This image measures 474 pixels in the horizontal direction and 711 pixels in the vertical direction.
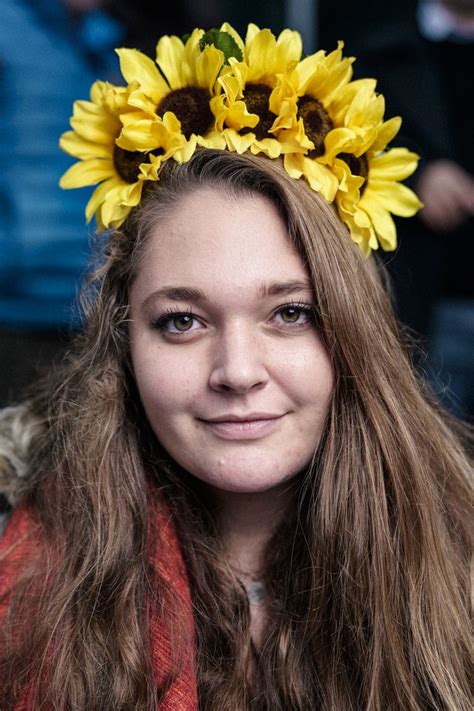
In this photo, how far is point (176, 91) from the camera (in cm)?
205

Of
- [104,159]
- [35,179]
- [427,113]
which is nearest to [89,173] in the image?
[104,159]

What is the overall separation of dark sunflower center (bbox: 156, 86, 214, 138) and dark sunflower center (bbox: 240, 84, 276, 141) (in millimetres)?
85

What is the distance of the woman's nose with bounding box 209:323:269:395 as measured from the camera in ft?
5.93

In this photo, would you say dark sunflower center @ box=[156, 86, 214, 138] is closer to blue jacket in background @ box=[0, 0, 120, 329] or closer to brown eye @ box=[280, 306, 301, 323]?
brown eye @ box=[280, 306, 301, 323]

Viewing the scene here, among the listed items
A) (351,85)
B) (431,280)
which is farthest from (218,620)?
(431,280)

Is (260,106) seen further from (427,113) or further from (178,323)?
(427,113)

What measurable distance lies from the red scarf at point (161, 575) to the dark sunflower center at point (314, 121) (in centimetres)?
86

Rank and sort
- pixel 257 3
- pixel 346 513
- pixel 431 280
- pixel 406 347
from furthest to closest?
pixel 257 3 < pixel 431 280 < pixel 406 347 < pixel 346 513

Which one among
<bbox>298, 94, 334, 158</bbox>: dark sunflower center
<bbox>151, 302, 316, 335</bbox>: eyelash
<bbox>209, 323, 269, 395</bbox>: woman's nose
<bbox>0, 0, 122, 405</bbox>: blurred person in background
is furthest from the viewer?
<bbox>0, 0, 122, 405</bbox>: blurred person in background

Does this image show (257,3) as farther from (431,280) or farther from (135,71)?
(135,71)

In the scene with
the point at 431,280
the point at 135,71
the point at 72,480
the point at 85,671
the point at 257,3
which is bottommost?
the point at 85,671

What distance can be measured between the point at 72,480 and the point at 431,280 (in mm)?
1440

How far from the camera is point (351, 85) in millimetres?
2041

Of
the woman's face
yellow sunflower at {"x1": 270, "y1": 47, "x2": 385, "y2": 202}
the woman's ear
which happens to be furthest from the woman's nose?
the woman's ear
